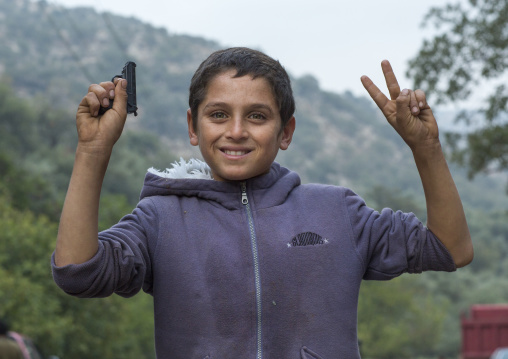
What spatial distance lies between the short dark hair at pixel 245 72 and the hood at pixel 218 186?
180mm

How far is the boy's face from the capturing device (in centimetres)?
290

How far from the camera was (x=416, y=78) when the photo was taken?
16609 mm

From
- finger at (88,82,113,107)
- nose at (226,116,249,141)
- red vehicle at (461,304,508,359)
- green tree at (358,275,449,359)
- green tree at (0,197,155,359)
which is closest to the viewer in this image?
finger at (88,82,113,107)

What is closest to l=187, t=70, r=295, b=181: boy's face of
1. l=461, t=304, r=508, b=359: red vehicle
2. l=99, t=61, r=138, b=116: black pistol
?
l=99, t=61, r=138, b=116: black pistol

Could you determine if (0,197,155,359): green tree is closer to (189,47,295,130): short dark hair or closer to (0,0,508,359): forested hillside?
(0,0,508,359): forested hillside

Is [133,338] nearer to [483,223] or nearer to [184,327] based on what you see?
[184,327]

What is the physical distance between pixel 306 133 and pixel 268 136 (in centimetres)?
13672

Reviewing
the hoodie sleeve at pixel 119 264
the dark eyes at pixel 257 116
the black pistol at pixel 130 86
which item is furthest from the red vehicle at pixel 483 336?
the black pistol at pixel 130 86

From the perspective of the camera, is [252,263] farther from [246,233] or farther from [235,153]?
[235,153]

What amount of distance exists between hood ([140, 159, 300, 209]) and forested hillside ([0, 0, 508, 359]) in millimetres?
5596

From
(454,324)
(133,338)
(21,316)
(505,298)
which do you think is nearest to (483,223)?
(454,324)

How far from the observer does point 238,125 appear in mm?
2879

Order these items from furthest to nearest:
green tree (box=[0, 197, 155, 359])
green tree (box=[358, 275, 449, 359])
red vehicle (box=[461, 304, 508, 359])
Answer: green tree (box=[358, 275, 449, 359]) → red vehicle (box=[461, 304, 508, 359]) → green tree (box=[0, 197, 155, 359])

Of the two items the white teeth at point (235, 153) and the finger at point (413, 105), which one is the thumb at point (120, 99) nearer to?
the white teeth at point (235, 153)
